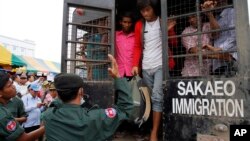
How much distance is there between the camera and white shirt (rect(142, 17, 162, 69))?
12.7 feet

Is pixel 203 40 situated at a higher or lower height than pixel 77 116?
higher

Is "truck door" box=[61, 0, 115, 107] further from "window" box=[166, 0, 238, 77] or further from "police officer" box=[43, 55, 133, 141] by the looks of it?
"police officer" box=[43, 55, 133, 141]

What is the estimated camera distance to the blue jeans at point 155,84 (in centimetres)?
361

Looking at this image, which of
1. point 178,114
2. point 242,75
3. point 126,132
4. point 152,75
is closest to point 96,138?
point 178,114

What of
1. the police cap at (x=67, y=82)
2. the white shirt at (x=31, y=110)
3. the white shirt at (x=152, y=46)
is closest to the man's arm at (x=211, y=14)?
the white shirt at (x=152, y=46)

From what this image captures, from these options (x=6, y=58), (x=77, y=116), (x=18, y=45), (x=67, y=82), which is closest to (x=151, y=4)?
(x=67, y=82)

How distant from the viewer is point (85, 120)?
1959 millimetres

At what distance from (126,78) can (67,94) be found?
5.64 ft

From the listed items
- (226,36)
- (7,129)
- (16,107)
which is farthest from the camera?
(16,107)

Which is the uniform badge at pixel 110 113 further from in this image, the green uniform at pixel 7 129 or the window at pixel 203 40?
the window at pixel 203 40

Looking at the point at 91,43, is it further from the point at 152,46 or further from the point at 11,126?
the point at 11,126

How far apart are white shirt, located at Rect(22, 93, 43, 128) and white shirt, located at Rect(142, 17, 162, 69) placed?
341 cm

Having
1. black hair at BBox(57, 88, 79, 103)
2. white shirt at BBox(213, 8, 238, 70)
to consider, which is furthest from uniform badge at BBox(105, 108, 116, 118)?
white shirt at BBox(213, 8, 238, 70)

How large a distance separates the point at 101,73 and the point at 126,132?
1098 millimetres
